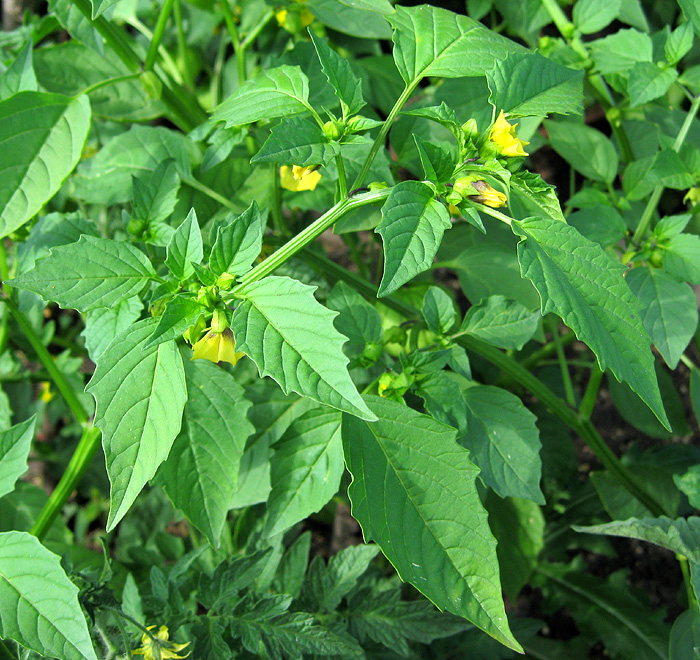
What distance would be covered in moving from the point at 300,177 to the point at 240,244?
0.25 metres

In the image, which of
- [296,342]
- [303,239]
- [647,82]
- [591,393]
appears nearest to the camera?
[296,342]

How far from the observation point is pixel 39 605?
3.06ft

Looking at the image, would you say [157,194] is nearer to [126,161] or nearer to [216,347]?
[126,161]

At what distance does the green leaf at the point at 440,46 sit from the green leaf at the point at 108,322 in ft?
1.97

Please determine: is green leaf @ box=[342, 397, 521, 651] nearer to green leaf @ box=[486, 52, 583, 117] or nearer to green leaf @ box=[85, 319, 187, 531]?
green leaf @ box=[85, 319, 187, 531]

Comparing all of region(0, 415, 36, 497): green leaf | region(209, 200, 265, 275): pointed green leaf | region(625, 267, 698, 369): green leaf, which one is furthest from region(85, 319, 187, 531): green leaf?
region(625, 267, 698, 369): green leaf

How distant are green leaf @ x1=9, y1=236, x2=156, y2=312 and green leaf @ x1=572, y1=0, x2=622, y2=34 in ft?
4.04

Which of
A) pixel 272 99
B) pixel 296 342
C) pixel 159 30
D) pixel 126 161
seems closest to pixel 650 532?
pixel 296 342

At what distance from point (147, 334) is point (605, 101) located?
1.35m

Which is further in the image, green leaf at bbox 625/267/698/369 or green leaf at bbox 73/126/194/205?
green leaf at bbox 73/126/194/205

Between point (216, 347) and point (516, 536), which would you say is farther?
point (516, 536)

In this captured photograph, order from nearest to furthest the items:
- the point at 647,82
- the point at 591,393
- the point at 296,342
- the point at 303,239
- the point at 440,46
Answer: the point at 296,342
the point at 303,239
the point at 440,46
the point at 647,82
the point at 591,393

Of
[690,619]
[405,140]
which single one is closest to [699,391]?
[690,619]

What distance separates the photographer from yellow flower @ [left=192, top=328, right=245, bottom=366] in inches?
36.6
